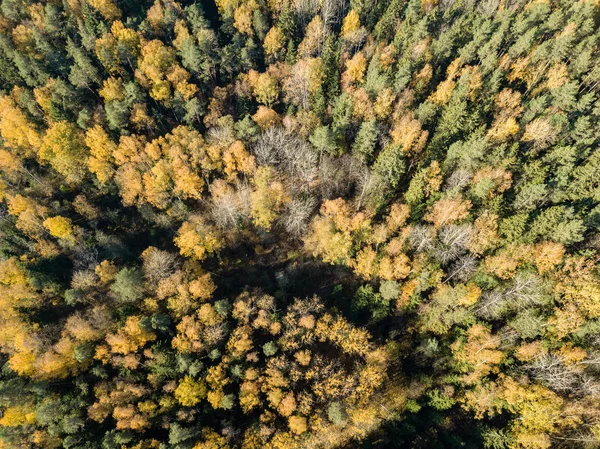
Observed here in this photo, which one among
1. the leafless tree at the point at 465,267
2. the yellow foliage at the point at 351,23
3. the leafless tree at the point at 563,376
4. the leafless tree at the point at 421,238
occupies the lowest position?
the leafless tree at the point at 563,376

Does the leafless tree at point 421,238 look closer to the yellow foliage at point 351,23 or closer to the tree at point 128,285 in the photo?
the tree at point 128,285

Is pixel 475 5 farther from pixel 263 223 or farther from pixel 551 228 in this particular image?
pixel 263 223

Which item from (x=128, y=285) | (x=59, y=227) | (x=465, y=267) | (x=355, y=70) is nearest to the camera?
(x=465, y=267)

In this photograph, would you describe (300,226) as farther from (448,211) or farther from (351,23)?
(351,23)

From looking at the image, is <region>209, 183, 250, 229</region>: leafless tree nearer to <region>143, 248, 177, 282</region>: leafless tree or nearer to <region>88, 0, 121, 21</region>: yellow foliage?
<region>143, 248, 177, 282</region>: leafless tree

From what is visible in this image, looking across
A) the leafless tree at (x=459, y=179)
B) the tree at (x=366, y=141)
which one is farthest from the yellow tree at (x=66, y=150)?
the leafless tree at (x=459, y=179)

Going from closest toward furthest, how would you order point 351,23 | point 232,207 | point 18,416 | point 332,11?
point 18,416 < point 232,207 < point 351,23 < point 332,11

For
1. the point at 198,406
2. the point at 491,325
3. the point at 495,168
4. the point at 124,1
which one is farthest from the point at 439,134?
the point at 124,1

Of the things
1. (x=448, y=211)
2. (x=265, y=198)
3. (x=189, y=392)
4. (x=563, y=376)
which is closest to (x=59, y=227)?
(x=265, y=198)
